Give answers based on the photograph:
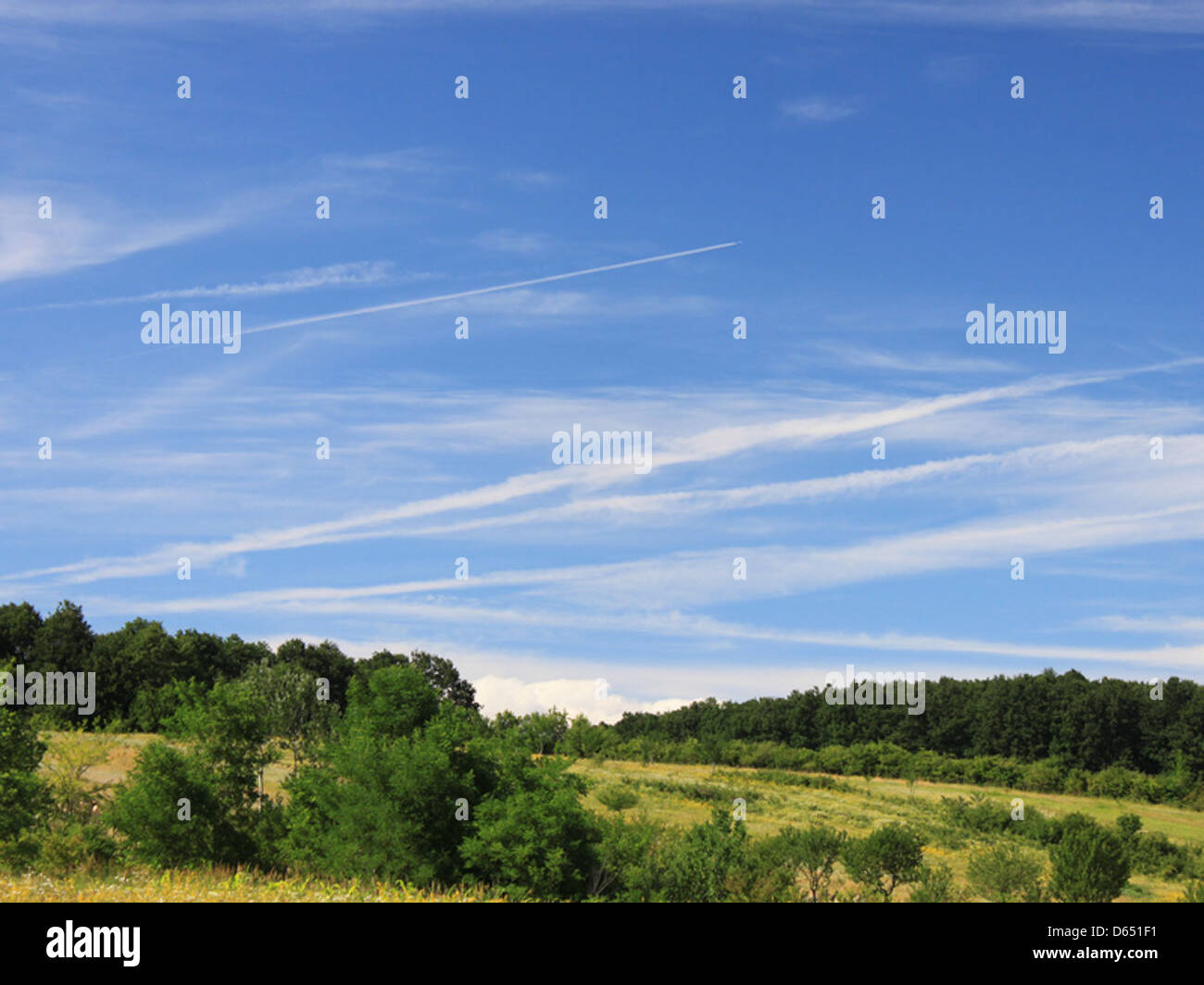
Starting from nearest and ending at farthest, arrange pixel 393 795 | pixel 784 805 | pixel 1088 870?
pixel 393 795
pixel 1088 870
pixel 784 805

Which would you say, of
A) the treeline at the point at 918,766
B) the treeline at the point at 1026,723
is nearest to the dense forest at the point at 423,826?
the treeline at the point at 918,766

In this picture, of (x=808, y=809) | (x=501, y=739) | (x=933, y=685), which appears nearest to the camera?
(x=501, y=739)

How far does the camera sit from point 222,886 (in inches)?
750

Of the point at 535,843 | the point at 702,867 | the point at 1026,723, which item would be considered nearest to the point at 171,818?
the point at 535,843

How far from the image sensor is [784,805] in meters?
67.5

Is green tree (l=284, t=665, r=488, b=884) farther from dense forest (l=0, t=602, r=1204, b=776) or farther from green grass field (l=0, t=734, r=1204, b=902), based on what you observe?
dense forest (l=0, t=602, r=1204, b=776)

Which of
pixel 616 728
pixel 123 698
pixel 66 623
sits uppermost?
pixel 66 623

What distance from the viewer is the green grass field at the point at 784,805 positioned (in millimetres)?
28219

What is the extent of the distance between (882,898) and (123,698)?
84203 millimetres

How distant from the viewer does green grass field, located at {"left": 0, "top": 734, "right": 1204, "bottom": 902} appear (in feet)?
92.6

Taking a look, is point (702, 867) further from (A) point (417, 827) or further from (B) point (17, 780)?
(B) point (17, 780)
